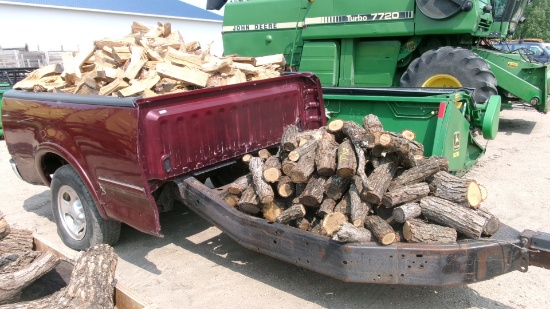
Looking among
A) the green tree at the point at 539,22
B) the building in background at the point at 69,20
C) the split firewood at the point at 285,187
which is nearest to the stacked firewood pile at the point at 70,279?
the split firewood at the point at 285,187

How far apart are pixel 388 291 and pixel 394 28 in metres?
Answer: 6.46

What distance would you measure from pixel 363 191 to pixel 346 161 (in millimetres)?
255

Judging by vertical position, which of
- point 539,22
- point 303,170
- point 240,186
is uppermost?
point 539,22

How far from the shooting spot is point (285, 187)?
3.71 meters

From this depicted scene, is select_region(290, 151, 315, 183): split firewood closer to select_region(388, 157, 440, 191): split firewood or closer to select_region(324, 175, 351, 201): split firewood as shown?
select_region(324, 175, 351, 201): split firewood

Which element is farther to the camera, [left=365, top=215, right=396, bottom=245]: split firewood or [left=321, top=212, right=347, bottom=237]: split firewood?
[left=321, top=212, right=347, bottom=237]: split firewood

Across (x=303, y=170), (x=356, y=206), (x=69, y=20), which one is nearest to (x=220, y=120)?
(x=303, y=170)

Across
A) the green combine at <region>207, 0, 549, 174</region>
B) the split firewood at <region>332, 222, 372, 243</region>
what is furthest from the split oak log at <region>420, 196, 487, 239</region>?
the green combine at <region>207, 0, 549, 174</region>

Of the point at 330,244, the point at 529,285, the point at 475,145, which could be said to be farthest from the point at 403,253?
the point at 475,145

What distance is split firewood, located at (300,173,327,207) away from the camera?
3.49m

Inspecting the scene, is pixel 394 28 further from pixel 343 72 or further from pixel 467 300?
pixel 467 300

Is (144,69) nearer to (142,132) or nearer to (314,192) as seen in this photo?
(142,132)

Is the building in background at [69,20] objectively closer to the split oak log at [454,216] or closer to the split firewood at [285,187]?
the split firewood at [285,187]

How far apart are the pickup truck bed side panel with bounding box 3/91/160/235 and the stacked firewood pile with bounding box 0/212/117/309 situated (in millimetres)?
698
